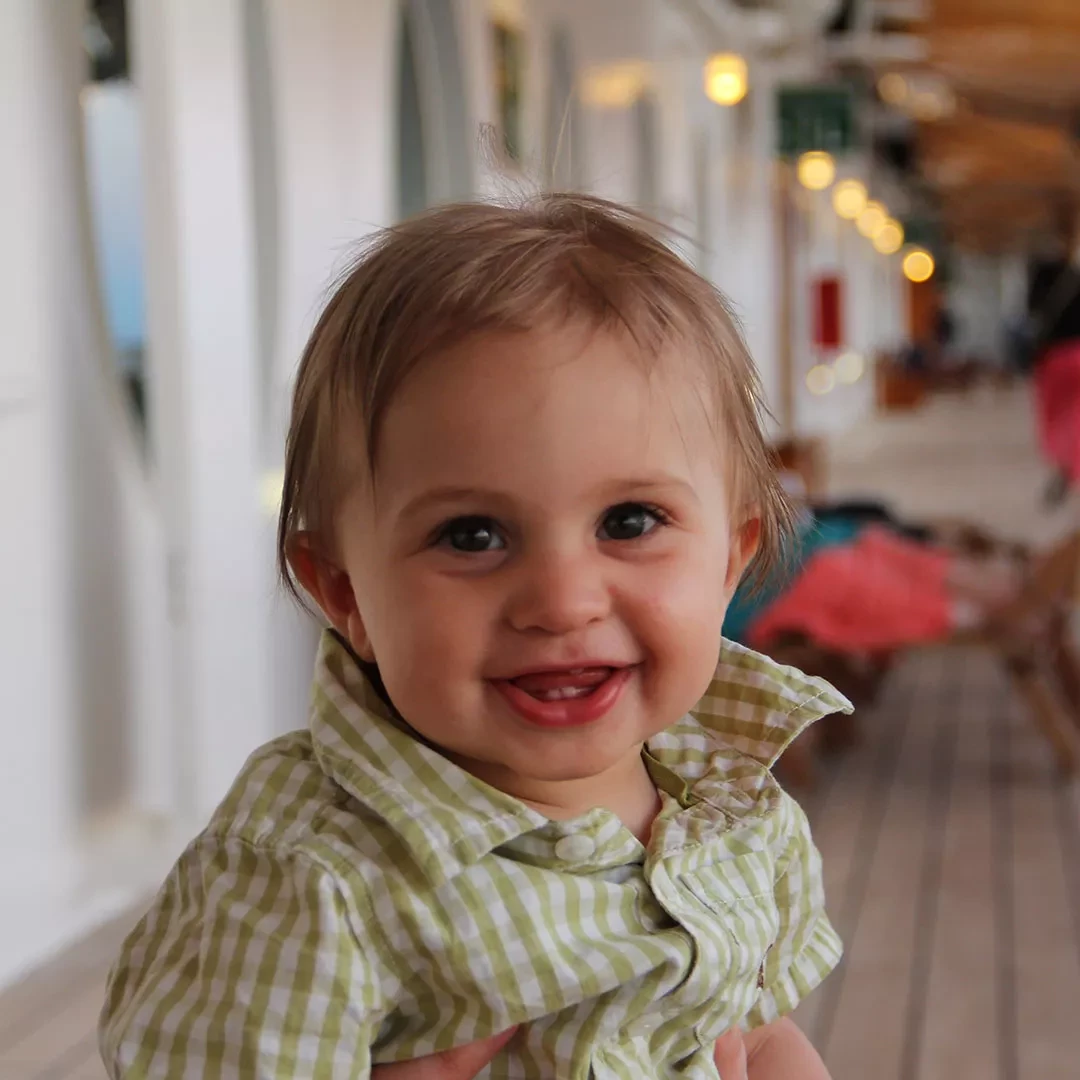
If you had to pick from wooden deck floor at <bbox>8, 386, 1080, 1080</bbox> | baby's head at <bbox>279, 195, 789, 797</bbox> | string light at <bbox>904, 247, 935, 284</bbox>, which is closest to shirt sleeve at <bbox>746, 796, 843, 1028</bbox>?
baby's head at <bbox>279, 195, 789, 797</bbox>

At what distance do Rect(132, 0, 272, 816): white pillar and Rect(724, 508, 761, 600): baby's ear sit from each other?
2.15m

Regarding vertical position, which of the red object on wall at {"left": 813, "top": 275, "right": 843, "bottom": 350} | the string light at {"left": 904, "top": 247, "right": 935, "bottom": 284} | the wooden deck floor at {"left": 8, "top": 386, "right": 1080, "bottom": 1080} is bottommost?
the string light at {"left": 904, "top": 247, "right": 935, "bottom": 284}

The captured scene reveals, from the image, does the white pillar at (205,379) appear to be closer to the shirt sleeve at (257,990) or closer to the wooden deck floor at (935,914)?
the wooden deck floor at (935,914)

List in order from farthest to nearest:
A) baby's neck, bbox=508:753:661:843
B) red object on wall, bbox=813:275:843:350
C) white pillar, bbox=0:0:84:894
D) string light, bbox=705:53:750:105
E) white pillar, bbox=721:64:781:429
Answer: red object on wall, bbox=813:275:843:350, white pillar, bbox=721:64:781:429, string light, bbox=705:53:750:105, white pillar, bbox=0:0:84:894, baby's neck, bbox=508:753:661:843

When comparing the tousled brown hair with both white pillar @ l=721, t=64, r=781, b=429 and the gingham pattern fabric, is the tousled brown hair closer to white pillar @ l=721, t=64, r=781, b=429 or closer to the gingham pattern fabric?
the gingham pattern fabric

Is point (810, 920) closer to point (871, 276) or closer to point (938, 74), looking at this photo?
point (938, 74)

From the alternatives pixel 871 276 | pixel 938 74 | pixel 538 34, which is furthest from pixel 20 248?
pixel 871 276

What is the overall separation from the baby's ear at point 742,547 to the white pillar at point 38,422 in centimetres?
194

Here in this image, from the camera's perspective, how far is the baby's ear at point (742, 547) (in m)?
0.96

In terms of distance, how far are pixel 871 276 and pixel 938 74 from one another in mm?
14782

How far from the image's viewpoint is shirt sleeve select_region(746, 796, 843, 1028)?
101 centimetres

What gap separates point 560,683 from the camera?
83 centimetres

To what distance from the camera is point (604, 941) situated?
84 centimetres

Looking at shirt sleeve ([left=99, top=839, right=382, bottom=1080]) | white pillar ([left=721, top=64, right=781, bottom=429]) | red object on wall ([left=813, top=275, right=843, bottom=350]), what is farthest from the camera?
red object on wall ([left=813, top=275, right=843, bottom=350])
